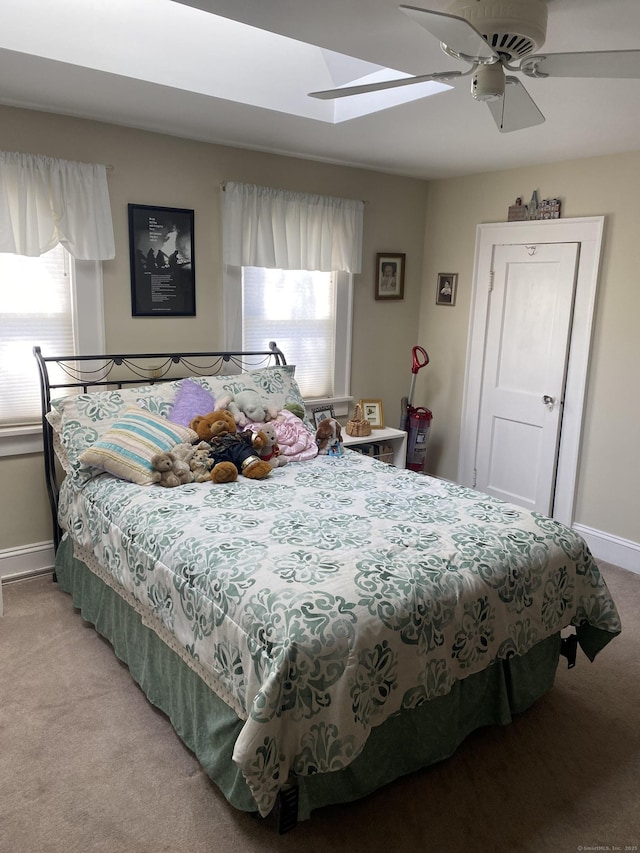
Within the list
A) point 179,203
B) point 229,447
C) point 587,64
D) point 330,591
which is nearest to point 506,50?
point 587,64

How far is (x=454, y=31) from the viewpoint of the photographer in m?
1.58

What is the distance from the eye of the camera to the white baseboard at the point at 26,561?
3.34 m

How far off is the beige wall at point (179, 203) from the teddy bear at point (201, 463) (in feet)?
2.95

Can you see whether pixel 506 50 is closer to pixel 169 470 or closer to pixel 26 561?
pixel 169 470

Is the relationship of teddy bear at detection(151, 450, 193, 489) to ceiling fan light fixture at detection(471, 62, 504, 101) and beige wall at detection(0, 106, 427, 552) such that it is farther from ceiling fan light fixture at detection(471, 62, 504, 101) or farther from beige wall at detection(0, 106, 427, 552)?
ceiling fan light fixture at detection(471, 62, 504, 101)

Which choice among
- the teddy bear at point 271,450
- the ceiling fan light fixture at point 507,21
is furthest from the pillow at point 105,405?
the ceiling fan light fixture at point 507,21

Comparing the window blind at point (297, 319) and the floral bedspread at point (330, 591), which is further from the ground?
the window blind at point (297, 319)

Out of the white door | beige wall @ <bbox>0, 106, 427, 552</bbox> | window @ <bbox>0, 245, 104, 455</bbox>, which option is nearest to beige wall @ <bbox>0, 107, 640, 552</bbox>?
beige wall @ <bbox>0, 106, 427, 552</bbox>

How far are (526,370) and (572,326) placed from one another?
0.44m

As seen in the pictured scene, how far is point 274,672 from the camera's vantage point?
167cm

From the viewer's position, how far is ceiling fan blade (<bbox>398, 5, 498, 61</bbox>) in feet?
4.91

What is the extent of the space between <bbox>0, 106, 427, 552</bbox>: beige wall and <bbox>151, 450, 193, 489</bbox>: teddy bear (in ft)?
3.08

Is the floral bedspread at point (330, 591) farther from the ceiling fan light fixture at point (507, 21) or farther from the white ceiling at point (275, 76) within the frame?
the white ceiling at point (275, 76)

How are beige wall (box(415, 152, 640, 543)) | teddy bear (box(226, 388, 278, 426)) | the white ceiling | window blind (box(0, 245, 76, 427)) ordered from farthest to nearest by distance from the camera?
beige wall (box(415, 152, 640, 543)) → teddy bear (box(226, 388, 278, 426)) → window blind (box(0, 245, 76, 427)) → the white ceiling
